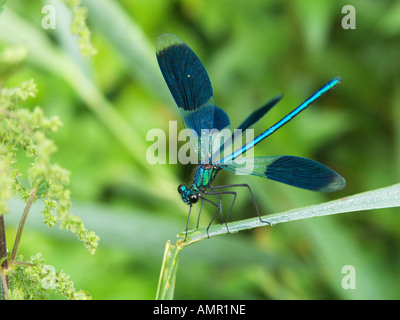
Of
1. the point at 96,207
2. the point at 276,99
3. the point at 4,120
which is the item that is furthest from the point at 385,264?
the point at 4,120

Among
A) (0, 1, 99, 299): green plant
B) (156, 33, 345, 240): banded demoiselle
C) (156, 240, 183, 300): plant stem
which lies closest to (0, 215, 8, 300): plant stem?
(0, 1, 99, 299): green plant

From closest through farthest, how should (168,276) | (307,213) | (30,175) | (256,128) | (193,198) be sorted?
1. (30,175)
2. (168,276)
3. (307,213)
4. (193,198)
5. (256,128)

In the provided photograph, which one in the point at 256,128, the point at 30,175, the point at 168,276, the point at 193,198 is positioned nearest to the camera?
the point at 30,175

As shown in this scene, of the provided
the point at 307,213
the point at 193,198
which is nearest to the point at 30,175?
the point at 307,213

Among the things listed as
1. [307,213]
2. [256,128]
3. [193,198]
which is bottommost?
[307,213]

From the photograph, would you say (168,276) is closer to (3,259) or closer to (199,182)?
(3,259)

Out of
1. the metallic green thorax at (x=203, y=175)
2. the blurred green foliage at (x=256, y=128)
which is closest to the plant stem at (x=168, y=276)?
the metallic green thorax at (x=203, y=175)
